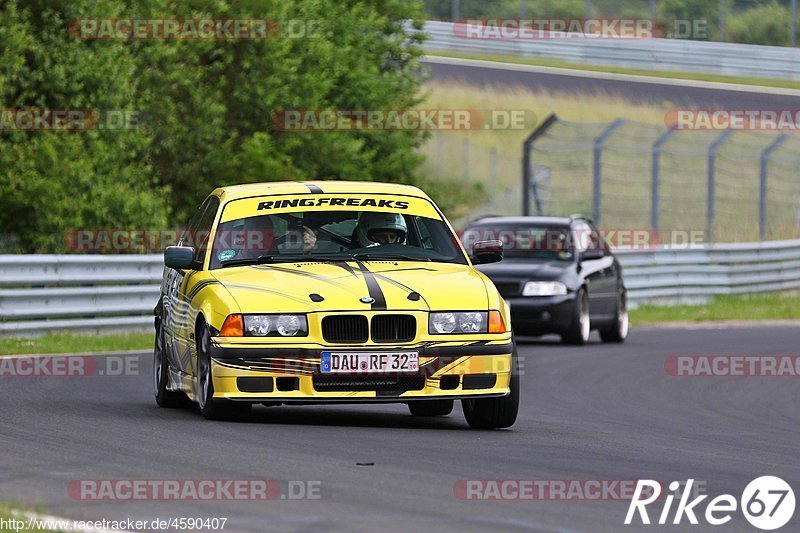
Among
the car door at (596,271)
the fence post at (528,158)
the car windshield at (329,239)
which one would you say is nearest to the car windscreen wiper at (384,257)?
the car windshield at (329,239)

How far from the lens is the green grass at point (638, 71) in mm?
50812

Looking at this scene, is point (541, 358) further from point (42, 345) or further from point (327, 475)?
point (327, 475)

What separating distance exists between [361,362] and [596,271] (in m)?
12.3

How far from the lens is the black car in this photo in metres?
21.4

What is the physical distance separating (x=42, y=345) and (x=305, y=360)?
9103 millimetres

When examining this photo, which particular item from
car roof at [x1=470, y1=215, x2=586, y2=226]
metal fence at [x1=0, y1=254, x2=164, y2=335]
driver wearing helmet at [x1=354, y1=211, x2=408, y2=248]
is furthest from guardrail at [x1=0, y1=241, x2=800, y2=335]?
driver wearing helmet at [x1=354, y1=211, x2=408, y2=248]

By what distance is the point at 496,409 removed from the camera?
11.0 metres

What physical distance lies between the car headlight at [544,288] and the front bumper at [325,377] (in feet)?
35.9

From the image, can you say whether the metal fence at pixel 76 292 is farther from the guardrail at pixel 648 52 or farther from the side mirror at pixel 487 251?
the guardrail at pixel 648 52

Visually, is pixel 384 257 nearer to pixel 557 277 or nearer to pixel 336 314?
pixel 336 314

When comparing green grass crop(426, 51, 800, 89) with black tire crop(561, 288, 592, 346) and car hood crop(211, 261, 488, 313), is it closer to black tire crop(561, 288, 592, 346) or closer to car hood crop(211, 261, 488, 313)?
black tire crop(561, 288, 592, 346)

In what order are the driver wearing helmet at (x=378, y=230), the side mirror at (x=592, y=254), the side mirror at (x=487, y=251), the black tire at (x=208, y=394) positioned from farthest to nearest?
the side mirror at (x=592, y=254)
the side mirror at (x=487, y=251)
the driver wearing helmet at (x=378, y=230)
the black tire at (x=208, y=394)

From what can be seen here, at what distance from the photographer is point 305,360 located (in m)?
10.3

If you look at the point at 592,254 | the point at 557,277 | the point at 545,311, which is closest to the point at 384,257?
the point at 545,311
